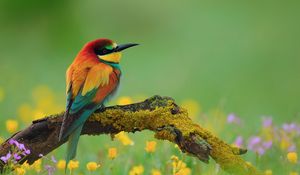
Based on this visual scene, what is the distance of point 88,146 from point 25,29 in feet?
22.0

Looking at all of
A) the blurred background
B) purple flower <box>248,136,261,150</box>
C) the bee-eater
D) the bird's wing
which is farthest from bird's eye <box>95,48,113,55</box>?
the blurred background

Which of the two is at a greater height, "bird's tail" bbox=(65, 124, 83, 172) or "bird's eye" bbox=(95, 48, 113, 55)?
"bird's eye" bbox=(95, 48, 113, 55)

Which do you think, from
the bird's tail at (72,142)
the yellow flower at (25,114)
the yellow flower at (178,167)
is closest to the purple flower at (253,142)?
the yellow flower at (178,167)

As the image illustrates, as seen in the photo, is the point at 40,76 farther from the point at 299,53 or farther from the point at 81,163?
the point at 81,163

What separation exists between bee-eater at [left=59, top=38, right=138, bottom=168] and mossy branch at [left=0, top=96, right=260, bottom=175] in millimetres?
86

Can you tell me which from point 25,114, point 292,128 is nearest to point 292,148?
point 292,128

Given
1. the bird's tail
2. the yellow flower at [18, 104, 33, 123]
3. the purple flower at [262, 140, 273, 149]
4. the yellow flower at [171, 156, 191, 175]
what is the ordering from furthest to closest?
the yellow flower at [18, 104, 33, 123], the purple flower at [262, 140, 273, 149], the bird's tail, the yellow flower at [171, 156, 191, 175]

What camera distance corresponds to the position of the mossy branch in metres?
4.71

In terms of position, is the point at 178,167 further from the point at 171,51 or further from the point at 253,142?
the point at 171,51

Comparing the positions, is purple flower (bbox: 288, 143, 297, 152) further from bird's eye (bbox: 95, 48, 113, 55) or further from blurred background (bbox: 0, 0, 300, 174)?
blurred background (bbox: 0, 0, 300, 174)

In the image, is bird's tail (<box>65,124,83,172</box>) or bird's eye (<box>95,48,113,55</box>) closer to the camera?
bird's tail (<box>65,124,83,172</box>)

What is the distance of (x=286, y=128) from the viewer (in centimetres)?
591

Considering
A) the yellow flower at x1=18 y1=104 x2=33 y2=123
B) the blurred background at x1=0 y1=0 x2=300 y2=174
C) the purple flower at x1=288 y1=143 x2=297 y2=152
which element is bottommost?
the purple flower at x1=288 y1=143 x2=297 y2=152

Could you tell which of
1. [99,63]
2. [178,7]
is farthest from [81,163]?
[178,7]
